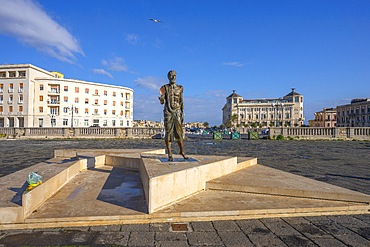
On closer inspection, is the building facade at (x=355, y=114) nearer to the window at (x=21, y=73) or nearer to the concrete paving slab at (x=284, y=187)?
the concrete paving slab at (x=284, y=187)

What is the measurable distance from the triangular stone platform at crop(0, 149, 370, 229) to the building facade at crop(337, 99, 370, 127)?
331 feet

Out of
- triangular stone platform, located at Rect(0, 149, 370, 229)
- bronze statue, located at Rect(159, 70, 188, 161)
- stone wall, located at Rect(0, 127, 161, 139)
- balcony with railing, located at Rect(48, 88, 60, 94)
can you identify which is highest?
balcony with railing, located at Rect(48, 88, 60, 94)

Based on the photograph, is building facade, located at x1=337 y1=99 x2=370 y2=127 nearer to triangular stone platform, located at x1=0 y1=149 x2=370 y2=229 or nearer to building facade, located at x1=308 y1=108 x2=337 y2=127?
building facade, located at x1=308 y1=108 x2=337 y2=127

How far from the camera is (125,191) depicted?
5.61m

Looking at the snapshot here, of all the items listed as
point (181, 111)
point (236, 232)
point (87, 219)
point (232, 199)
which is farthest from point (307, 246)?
point (181, 111)

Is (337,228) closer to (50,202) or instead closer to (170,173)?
(170,173)

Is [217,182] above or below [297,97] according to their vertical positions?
below

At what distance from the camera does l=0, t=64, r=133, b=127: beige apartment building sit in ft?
190

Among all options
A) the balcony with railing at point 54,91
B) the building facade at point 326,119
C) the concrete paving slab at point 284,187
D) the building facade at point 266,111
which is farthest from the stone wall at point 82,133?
the building facade at point 326,119

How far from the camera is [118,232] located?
3.65m

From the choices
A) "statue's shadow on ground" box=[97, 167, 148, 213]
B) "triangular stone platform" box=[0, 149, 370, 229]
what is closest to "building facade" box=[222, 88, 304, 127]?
"statue's shadow on ground" box=[97, 167, 148, 213]

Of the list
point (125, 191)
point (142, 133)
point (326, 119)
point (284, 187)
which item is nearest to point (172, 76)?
point (125, 191)

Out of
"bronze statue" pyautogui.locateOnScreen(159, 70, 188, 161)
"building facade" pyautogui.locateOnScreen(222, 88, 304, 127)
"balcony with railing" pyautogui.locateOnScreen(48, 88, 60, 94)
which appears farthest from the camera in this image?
"building facade" pyautogui.locateOnScreen(222, 88, 304, 127)

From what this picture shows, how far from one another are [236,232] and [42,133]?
35.8 metres
